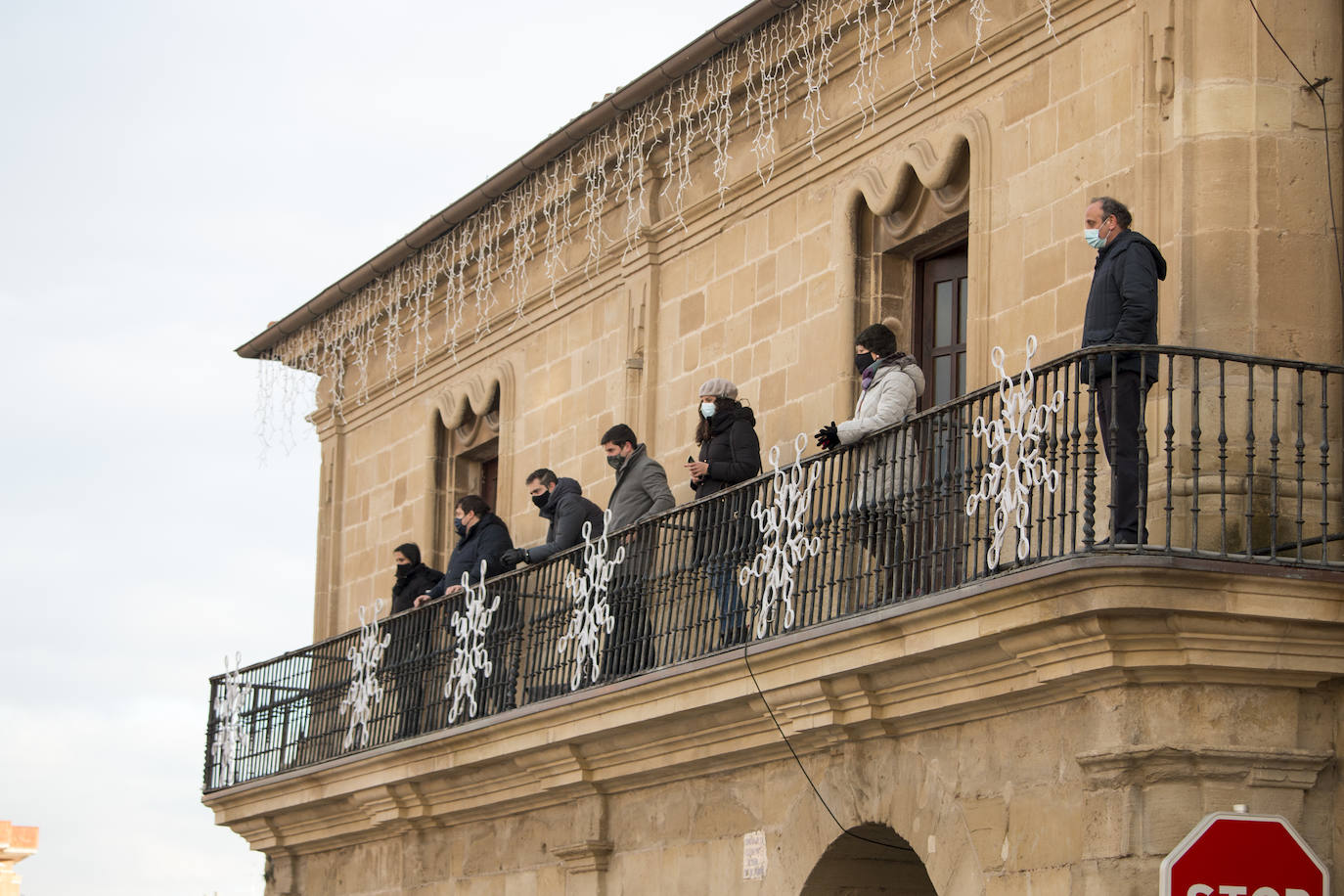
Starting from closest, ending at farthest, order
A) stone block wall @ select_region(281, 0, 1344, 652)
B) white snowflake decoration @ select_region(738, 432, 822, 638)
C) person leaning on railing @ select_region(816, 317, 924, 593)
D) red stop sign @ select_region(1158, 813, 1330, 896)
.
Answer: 1. red stop sign @ select_region(1158, 813, 1330, 896)
2. stone block wall @ select_region(281, 0, 1344, 652)
3. person leaning on railing @ select_region(816, 317, 924, 593)
4. white snowflake decoration @ select_region(738, 432, 822, 638)

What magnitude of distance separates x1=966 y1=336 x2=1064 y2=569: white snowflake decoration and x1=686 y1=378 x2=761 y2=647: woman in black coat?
2.16m

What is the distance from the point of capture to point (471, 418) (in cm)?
1953

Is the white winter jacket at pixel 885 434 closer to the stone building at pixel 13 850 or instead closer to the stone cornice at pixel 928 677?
the stone cornice at pixel 928 677

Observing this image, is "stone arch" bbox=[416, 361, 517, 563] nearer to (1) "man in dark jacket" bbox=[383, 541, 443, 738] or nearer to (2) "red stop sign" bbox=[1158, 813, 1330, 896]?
(1) "man in dark jacket" bbox=[383, 541, 443, 738]

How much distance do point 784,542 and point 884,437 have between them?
1083 millimetres

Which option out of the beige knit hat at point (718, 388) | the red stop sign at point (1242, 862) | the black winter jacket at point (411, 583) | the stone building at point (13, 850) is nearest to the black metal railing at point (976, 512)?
the beige knit hat at point (718, 388)

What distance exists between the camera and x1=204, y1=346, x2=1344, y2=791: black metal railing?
10602 mm

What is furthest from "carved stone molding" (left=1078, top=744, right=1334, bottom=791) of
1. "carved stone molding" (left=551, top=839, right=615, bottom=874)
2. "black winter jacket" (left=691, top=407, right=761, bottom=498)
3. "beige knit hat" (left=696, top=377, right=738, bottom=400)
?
"carved stone molding" (left=551, top=839, right=615, bottom=874)

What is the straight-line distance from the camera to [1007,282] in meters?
13.0

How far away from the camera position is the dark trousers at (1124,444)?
10.3m

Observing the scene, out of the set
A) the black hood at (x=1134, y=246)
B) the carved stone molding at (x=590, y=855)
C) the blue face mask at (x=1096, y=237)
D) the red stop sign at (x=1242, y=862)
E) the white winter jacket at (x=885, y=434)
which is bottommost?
the red stop sign at (x=1242, y=862)

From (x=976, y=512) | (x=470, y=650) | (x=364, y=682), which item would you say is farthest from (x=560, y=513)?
(x=976, y=512)

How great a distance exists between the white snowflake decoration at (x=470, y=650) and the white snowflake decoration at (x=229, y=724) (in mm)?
4025

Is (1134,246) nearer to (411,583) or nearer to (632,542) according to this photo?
(632,542)
